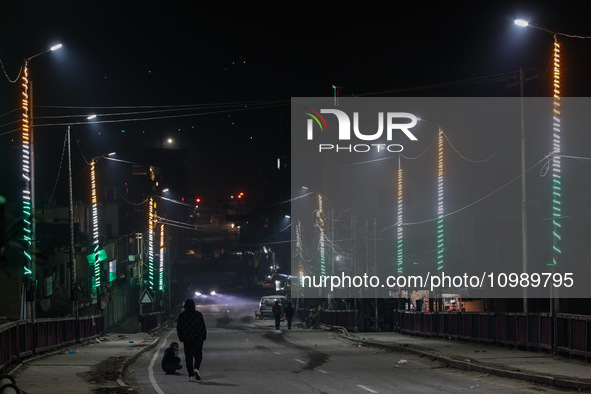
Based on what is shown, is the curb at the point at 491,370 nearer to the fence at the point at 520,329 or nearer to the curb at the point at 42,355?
the fence at the point at 520,329

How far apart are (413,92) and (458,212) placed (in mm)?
19710

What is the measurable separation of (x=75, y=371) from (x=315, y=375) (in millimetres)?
5766

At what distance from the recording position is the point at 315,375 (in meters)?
18.3

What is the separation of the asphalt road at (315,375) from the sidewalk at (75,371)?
1.52 ft

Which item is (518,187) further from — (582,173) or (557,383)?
(557,383)

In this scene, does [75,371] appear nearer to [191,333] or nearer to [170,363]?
[170,363]

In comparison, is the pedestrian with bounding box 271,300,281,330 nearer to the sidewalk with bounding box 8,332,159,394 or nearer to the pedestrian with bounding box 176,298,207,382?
the sidewalk with bounding box 8,332,159,394

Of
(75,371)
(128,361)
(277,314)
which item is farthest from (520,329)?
(277,314)

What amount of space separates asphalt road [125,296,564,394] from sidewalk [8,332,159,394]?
1.52ft

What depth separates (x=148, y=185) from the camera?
11212 cm

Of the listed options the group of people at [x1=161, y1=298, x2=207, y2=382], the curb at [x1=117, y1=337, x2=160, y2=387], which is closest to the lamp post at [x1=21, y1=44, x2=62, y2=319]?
the curb at [x1=117, y1=337, x2=160, y2=387]

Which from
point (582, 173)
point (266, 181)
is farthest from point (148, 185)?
point (582, 173)

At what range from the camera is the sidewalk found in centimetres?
1545

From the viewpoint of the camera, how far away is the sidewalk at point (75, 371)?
15445 mm
